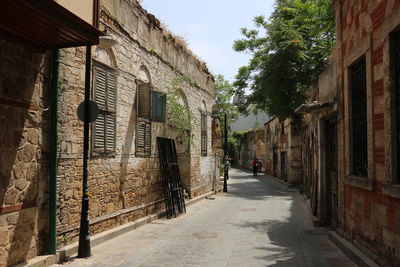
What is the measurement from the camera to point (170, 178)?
1158 cm

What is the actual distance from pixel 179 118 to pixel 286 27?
34.7 ft

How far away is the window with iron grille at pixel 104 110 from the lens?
310 inches

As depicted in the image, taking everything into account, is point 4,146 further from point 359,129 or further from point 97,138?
point 359,129

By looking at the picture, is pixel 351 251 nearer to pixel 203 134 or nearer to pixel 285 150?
pixel 203 134

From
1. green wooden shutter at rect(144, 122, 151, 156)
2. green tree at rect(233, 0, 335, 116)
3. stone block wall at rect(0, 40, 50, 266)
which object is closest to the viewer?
stone block wall at rect(0, 40, 50, 266)

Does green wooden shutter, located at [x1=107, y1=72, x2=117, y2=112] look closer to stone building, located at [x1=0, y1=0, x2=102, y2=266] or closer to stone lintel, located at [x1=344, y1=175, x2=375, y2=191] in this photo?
stone building, located at [x1=0, y1=0, x2=102, y2=266]

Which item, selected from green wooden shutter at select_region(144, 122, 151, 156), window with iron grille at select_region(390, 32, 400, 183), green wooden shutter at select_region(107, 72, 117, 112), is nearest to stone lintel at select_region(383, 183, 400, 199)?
window with iron grille at select_region(390, 32, 400, 183)

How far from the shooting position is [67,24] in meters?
5.18

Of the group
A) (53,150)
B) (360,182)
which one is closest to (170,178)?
(53,150)

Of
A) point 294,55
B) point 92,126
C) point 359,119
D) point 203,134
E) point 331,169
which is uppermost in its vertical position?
point 294,55

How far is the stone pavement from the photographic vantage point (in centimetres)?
655

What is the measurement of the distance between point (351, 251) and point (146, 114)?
19.2ft

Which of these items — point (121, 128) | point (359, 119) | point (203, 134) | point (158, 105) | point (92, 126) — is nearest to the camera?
point (359, 119)

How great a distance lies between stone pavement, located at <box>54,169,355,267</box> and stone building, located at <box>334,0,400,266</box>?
2.75ft
